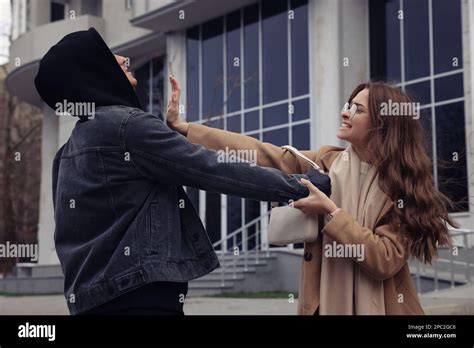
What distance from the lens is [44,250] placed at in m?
24.6

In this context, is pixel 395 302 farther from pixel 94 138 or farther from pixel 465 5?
pixel 465 5

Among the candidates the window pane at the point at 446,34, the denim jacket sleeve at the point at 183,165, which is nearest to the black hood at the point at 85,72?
the denim jacket sleeve at the point at 183,165

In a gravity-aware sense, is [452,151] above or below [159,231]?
above

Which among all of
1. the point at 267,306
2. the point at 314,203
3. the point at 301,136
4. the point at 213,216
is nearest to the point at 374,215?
the point at 314,203

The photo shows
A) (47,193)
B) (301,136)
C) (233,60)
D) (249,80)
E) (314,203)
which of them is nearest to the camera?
(314,203)

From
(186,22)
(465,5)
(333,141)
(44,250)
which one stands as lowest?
(44,250)

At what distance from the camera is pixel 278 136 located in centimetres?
1648

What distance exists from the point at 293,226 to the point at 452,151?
9.17 metres

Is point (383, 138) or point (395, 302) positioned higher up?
point (383, 138)

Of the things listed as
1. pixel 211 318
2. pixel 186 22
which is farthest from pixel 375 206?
pixel 186 22

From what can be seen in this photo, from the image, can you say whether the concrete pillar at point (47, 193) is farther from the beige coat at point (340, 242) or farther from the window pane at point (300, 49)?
the beige coat at point (340, 242)

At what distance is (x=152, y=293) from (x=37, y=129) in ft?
91.8

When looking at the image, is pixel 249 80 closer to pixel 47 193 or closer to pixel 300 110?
pixel 300 110

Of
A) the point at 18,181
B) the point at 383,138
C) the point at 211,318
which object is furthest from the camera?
the point at 18,181
